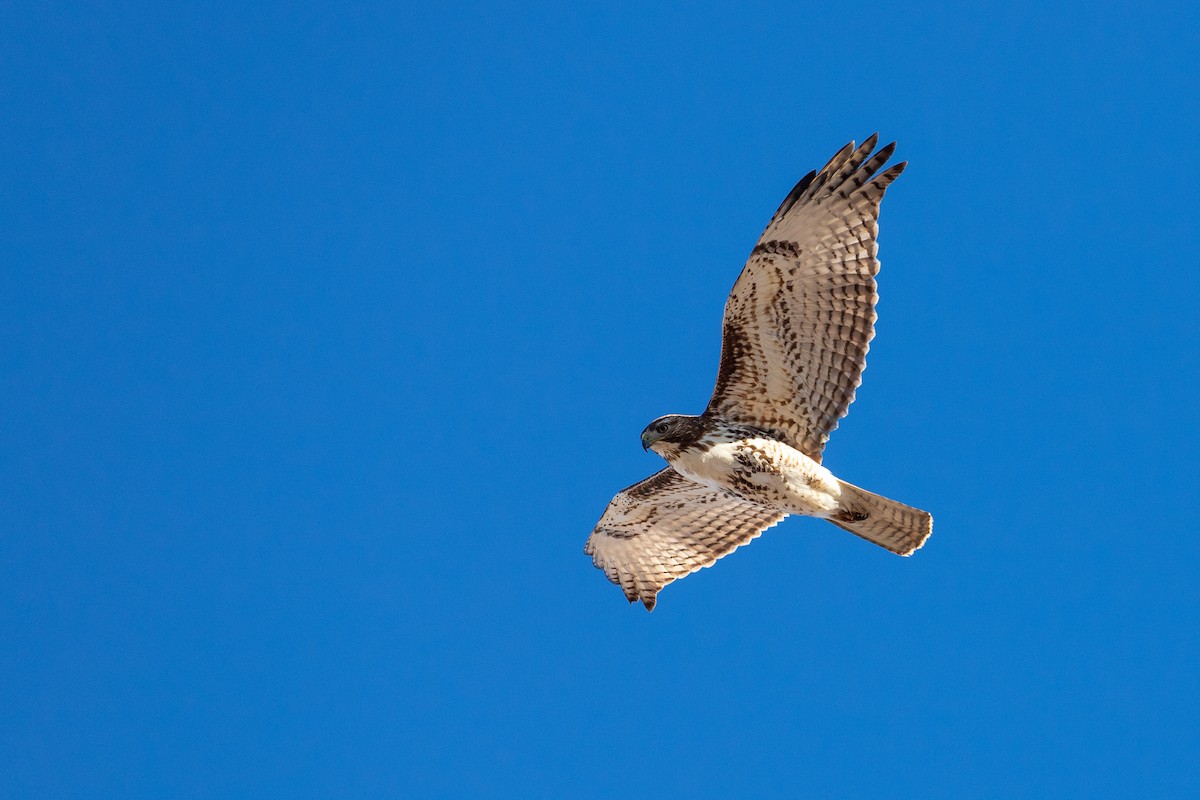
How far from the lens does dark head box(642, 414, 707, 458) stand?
28.7 feet

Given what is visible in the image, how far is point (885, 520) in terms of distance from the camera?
8570mm

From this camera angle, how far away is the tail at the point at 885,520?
8492mm

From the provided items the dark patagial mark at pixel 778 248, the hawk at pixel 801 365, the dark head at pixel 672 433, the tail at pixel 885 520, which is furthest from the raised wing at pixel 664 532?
the dark patagial mark at pixel 778 248

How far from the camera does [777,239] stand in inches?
328

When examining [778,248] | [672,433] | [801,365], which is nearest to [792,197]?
[778,248]

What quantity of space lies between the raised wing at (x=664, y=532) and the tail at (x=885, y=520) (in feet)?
3.45

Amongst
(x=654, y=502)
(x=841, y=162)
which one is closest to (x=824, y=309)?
(x=841, y=162)

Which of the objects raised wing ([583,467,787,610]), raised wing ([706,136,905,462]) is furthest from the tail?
raised wing ([583,467,787,610])

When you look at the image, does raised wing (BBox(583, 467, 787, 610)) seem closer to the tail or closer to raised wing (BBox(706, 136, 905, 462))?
the tail

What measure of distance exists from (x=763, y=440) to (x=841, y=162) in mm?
1985

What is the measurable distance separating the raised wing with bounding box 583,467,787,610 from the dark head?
78 centimetres

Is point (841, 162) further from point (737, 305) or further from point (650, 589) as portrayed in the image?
point (650, 589)

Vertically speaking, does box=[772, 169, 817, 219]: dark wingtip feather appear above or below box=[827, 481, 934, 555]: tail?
above

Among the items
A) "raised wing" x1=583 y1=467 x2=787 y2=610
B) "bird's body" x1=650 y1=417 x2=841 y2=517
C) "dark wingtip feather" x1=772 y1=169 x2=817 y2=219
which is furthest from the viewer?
"raised wing" x1=583 y1=467 x2=787 y2=610
